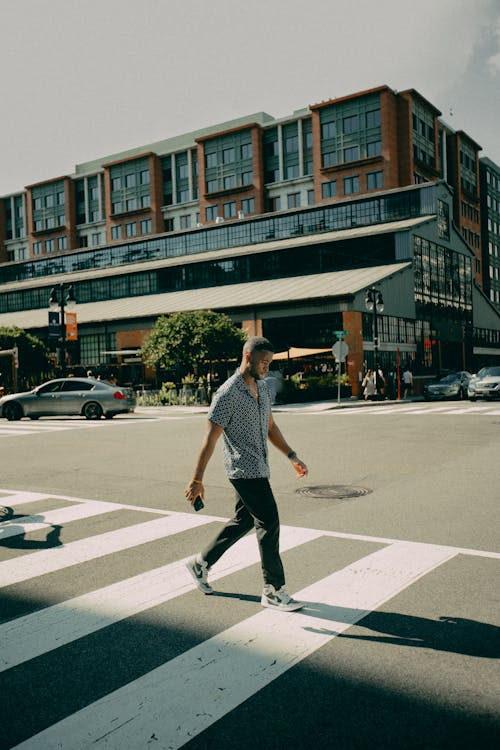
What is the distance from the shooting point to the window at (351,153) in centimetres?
6169

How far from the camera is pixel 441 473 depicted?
35.2 ft

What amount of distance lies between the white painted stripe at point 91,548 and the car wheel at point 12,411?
19154 mm

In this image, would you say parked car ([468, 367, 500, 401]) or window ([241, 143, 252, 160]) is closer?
parked car ([468, 367, 500, 401])

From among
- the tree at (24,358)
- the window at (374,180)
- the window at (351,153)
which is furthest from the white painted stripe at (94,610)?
the window at (351,153)

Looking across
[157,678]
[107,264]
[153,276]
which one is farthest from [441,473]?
[107,264]

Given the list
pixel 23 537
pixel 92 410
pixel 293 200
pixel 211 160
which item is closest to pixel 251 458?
pixel 23 537

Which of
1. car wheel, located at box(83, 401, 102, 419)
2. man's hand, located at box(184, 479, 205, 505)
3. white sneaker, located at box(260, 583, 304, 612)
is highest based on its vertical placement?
man's hand, located at box(184, 479, 205, 505)

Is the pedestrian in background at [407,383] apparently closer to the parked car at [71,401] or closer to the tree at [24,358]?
the parked car at [71,401]

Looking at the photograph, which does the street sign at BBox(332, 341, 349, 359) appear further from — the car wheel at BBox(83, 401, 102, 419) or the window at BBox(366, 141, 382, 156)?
the window at BBox(366, 141, 382, 156)

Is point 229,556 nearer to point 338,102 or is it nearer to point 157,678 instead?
point 157,678

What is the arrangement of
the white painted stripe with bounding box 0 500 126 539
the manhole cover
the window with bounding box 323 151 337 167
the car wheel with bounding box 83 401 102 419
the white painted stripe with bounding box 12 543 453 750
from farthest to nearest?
the window with bounding box 323 151 337 167 < the car wheel with bounding box 83 401 102 419 < the manhole cover < the white painted stripe with bounding box 0 500 126 539 < the white painted stripe with bounding box 12 543 453 750

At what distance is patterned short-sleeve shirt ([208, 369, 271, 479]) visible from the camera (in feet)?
15.9

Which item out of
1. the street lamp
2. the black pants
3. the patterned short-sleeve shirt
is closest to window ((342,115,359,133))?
the street lamp

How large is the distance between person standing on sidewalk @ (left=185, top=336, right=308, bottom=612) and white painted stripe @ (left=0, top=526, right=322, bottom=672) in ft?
1.43
